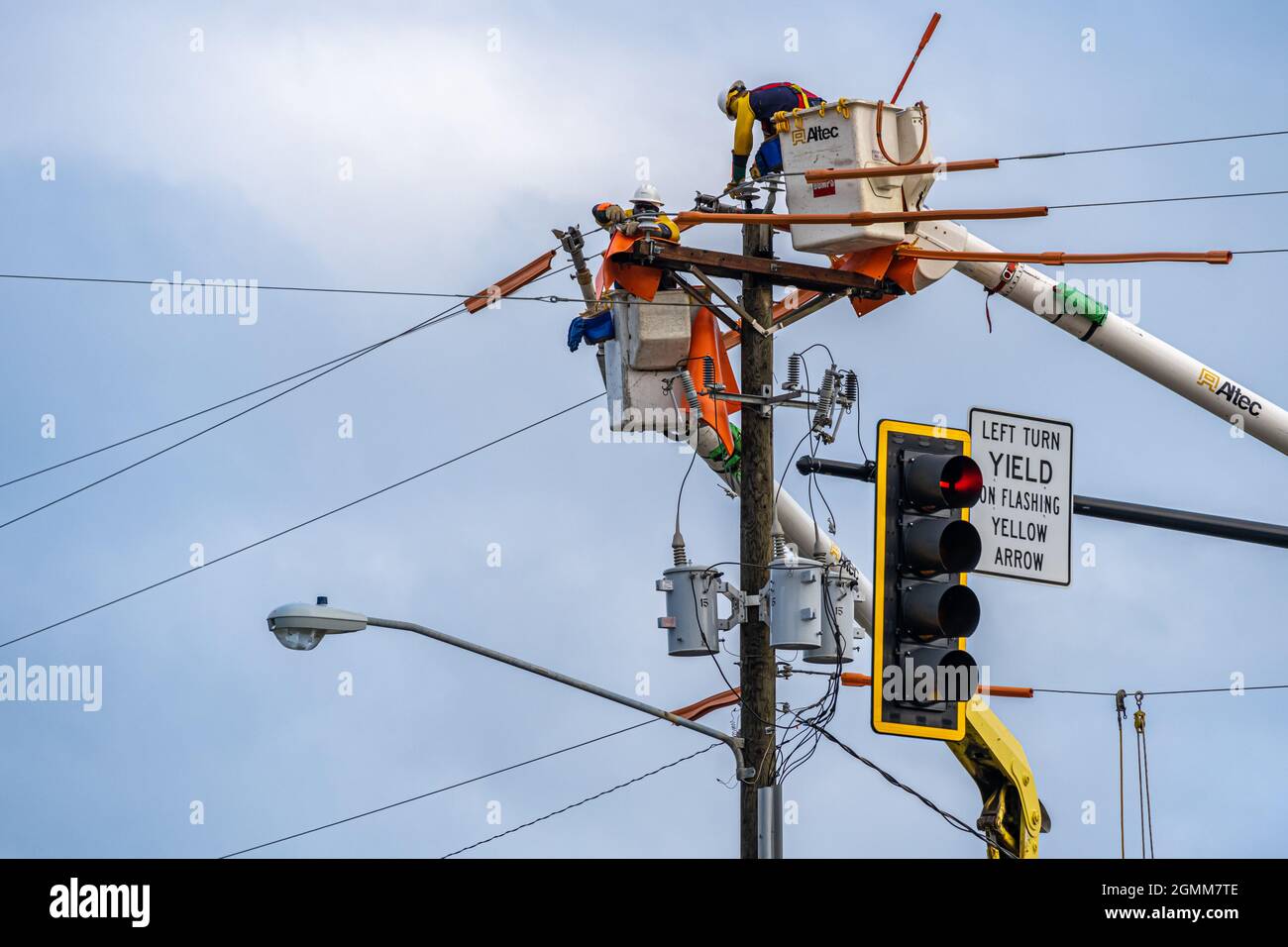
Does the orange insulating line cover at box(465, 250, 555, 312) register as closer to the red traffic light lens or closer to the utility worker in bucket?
the utility worker in bucket

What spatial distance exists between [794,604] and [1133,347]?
8.67 m

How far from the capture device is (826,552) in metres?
20.2

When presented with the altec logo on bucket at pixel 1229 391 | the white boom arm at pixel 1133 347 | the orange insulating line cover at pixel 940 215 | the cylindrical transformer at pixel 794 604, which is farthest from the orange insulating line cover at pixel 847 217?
the altec logo on bucket at pixel 1229 391

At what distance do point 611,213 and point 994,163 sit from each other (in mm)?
3919

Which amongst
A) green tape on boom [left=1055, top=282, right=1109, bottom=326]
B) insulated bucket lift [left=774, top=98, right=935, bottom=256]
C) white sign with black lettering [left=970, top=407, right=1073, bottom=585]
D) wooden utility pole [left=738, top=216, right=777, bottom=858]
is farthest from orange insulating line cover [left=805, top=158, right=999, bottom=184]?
green tape on boom [left=1055, top=282, right=1109, bottom=326]

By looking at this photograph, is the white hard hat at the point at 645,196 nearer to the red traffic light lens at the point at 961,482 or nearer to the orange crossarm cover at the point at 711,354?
the orange crossarm cover at the point at 711,354

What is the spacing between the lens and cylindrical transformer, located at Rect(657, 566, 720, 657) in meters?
17.9

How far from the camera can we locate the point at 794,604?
17844 millimetres

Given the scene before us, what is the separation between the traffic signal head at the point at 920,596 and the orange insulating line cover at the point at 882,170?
6.34 metres

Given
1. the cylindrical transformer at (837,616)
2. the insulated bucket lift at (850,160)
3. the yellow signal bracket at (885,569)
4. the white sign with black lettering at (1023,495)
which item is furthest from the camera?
the insulated bucket lift at (850,160)

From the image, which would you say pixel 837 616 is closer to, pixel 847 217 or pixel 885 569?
pixel 847 217

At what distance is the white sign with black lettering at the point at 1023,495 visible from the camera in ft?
35.5
